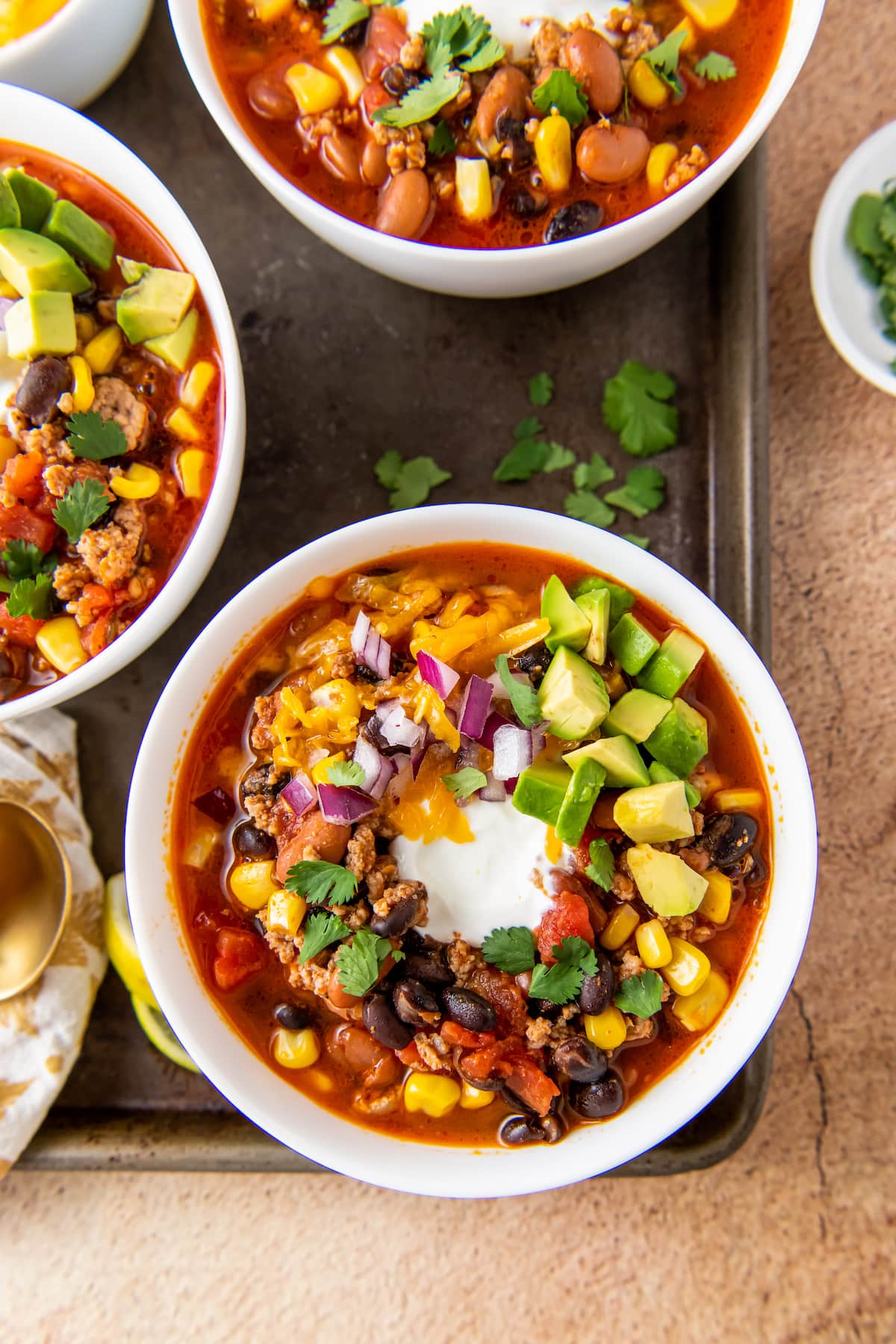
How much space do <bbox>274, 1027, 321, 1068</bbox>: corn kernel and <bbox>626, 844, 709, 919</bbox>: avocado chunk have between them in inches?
36.5

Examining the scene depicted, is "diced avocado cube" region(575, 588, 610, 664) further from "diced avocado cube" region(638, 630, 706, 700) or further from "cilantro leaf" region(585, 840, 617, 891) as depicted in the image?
"cilantro leaf" region(585, 840, 617, 891)

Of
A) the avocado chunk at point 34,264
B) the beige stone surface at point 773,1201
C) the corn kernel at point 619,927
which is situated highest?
the avocado chunk at point 34,264

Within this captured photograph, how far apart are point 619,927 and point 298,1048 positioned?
0.87 m

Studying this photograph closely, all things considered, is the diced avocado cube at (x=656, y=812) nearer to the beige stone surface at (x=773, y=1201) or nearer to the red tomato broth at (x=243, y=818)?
the red tomato broth at (x=243, y=818)

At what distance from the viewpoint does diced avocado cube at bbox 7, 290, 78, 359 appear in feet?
8.46

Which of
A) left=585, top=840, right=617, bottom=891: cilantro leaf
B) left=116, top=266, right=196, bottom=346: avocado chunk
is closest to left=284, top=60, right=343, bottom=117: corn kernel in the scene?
left=116, top=266, right=196, bottom=346: avocado chunk

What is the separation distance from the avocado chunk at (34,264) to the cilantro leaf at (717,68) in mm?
1698

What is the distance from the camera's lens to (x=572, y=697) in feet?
7.84

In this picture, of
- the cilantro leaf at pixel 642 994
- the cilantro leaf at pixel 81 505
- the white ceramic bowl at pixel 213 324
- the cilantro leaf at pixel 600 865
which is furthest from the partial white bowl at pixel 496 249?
the cilantro leaf at pixel 642 994

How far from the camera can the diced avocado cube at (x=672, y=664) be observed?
2.55 metres

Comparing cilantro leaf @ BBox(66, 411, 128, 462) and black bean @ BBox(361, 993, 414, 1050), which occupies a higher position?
cilantro leaf @ BBox(66, 411, 128, 462)

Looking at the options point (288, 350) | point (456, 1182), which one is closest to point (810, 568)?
point (288, 350)

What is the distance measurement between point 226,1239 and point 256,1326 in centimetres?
30

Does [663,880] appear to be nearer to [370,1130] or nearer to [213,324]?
[370,1130]
